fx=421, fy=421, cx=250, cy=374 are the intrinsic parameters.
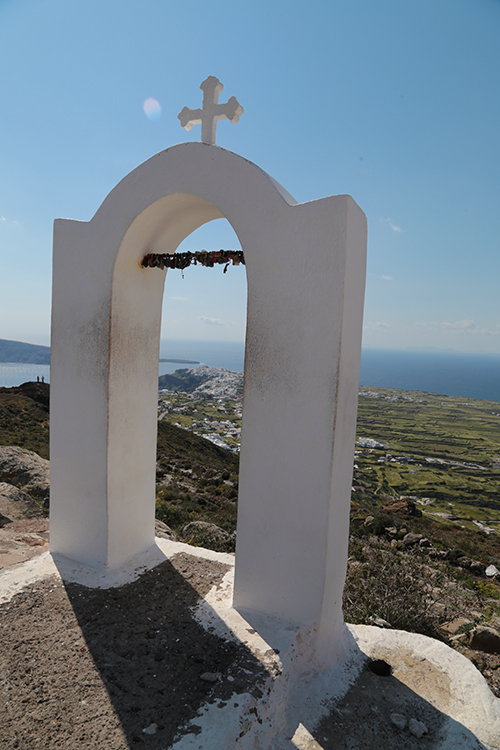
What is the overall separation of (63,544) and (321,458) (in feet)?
9.50

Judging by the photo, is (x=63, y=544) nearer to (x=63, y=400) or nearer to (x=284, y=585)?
(x=63, y=400)

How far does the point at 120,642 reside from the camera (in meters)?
3.01

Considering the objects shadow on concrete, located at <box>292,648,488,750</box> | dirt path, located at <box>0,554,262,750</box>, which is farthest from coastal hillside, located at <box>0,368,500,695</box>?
dirt path, located at <box>0,554,262,750</box>

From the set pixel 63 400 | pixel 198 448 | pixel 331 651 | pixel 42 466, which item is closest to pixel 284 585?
pixel 331 651

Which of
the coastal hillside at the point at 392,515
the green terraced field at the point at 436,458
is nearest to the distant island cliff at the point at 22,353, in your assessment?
the coastal hillside at the point at 392,515

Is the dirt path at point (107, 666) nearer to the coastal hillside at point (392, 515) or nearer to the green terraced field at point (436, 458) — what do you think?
the coastal hillside at point (392, 515)

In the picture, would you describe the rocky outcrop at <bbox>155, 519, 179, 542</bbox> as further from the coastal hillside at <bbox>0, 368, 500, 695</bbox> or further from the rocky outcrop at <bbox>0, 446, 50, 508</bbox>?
the rocky outcrop at <bbox>0, 446, 50, 508</bbox>

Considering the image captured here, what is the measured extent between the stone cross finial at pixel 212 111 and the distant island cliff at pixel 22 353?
7976 centimetres

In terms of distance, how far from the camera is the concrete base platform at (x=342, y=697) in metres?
2.44

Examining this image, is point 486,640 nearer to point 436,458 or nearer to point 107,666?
point 107,666

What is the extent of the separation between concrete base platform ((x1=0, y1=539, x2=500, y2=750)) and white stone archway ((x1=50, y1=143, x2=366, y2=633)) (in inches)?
10.1

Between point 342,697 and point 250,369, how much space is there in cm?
246

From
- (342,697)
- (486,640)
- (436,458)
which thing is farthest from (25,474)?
(436,458)

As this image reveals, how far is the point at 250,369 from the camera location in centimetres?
338
